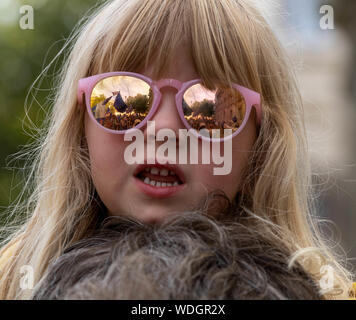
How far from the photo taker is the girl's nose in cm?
131

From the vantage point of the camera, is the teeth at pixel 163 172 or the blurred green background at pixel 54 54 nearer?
the teeth at pixel 163 172

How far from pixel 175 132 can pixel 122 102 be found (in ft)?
0.57

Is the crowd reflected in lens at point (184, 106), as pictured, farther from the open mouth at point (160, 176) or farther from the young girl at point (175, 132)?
the open mouth at point (160, 176)

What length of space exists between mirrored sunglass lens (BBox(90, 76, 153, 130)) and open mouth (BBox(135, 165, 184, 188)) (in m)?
0.12

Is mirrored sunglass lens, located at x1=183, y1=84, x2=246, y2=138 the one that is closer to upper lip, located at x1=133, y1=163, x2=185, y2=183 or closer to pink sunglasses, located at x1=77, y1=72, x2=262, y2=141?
pink sunglasses, located at x1=77, y1=72, x2=262, y2=141

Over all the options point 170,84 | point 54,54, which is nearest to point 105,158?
point 170,84

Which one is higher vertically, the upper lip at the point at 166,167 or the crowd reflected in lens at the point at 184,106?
the crowd reflected in lens at the point at 184,106

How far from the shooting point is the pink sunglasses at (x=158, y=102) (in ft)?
4.34

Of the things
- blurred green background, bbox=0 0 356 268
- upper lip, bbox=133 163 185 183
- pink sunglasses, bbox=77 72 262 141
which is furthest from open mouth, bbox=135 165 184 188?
blurred green background, bbox=0 0 356 268

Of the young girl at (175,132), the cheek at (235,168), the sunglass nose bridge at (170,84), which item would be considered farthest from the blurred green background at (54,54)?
the sunglass nose bridge at (170,84)

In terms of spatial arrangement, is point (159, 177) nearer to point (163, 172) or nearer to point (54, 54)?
point (163, 172)

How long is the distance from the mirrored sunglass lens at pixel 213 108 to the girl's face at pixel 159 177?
0.04 meters

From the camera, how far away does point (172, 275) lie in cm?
97
